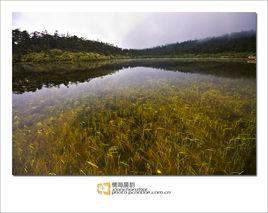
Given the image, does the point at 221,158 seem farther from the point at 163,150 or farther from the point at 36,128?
the point at 36,128

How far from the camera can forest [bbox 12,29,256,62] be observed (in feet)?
11.4

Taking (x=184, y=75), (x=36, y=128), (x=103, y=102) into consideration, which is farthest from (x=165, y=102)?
(x=36, y=128)

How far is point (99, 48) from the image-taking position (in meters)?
3.59

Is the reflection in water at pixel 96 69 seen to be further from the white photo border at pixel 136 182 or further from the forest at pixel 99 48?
the white photo border at pixel 136 182

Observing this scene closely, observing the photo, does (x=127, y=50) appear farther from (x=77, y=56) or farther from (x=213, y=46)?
(x=213, y=46)

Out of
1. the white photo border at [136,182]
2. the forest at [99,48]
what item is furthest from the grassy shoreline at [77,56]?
the white photo border at [136,182]

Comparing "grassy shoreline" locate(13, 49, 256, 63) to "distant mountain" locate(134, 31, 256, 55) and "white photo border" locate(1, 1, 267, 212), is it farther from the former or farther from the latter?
"white photo border" locate(1, 1, 267, 212)

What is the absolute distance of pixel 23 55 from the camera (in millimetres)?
3490

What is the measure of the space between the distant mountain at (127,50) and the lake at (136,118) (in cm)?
10

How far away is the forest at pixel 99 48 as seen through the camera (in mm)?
3461

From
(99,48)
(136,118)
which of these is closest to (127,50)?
(99,48)

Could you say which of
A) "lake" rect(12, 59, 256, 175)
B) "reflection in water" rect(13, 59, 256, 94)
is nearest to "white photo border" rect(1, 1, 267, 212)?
"lake" rect(12, 59, 256, 175)

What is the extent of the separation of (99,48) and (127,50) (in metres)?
0.28

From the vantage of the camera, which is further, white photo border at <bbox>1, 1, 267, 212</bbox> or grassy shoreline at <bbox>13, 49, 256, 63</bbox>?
grassy shoreline at <bbox>13, 49, 256, 63</bbox>
